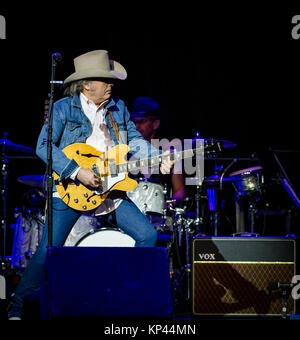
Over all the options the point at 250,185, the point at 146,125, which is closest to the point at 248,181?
the point at 250,185

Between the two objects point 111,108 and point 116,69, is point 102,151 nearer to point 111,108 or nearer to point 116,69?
point 111,108

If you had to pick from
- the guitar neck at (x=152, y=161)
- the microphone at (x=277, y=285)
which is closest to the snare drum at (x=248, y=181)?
the microphone at (x=277, y=285)

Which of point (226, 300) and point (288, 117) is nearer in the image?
point (226, 300)

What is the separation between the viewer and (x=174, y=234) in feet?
17.8

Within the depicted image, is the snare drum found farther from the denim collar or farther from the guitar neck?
the denim collar

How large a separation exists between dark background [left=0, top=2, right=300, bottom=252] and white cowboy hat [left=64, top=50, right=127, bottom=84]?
2209 mm

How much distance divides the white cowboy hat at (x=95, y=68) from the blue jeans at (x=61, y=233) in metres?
1.07

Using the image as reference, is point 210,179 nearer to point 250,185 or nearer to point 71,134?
point 250,185

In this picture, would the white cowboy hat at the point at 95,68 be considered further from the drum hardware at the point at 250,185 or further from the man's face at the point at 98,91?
the drum hardware at the point at 250,185

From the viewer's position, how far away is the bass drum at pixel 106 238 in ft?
13.7

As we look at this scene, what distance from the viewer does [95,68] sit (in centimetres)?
404

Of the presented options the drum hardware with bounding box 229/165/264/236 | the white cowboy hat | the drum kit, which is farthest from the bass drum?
the drum hardware with bounding box 229/165/264/236
